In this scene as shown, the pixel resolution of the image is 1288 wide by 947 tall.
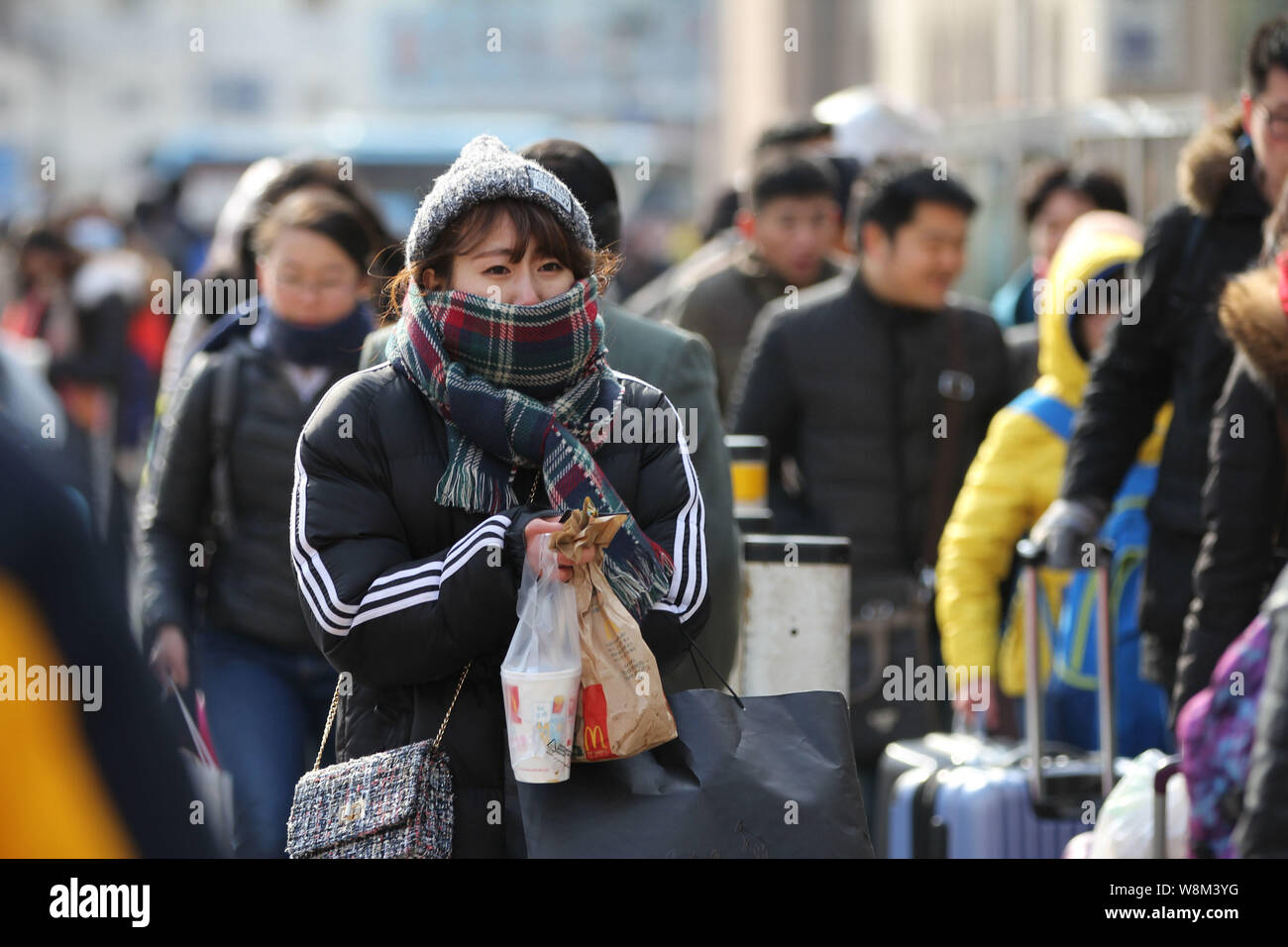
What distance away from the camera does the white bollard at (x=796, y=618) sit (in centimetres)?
420

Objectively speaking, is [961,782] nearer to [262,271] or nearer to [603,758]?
[262,271]

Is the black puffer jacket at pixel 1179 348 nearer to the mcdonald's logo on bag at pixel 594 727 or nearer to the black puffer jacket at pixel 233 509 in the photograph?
the black puffer jacket at pixel 233 509

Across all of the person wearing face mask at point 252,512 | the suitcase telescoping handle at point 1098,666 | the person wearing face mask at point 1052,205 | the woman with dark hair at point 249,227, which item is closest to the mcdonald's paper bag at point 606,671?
the person wearing face mask at point 252,512

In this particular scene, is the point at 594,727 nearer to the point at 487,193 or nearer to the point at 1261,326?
the point at 487,193

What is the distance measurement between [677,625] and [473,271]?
61 cm

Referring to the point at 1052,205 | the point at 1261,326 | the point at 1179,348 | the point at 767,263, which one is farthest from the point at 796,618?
the point at 1052,205

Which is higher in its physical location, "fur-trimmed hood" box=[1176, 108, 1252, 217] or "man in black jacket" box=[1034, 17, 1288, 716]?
"fur-trimmed hood" box=[1176, 108, 1252, 217]

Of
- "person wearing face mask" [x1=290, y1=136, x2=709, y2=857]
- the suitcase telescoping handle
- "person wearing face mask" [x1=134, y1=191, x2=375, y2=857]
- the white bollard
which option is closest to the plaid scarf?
"person wearing face mask" [x1=290, y1=136, x2=709, y2=857]

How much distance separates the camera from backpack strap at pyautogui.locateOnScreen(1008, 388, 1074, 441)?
5504 mm

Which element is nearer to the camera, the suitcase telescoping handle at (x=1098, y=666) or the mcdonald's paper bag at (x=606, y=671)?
the mcdonald's paper bag at (x=606, y=671)

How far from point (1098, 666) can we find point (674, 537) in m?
2.27

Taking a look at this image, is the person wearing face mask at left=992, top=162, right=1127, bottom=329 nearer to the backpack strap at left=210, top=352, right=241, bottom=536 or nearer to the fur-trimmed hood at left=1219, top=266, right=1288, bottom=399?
the backpack strap at left=210, top=352, right=241, bottom=536

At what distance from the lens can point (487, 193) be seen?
314cm
